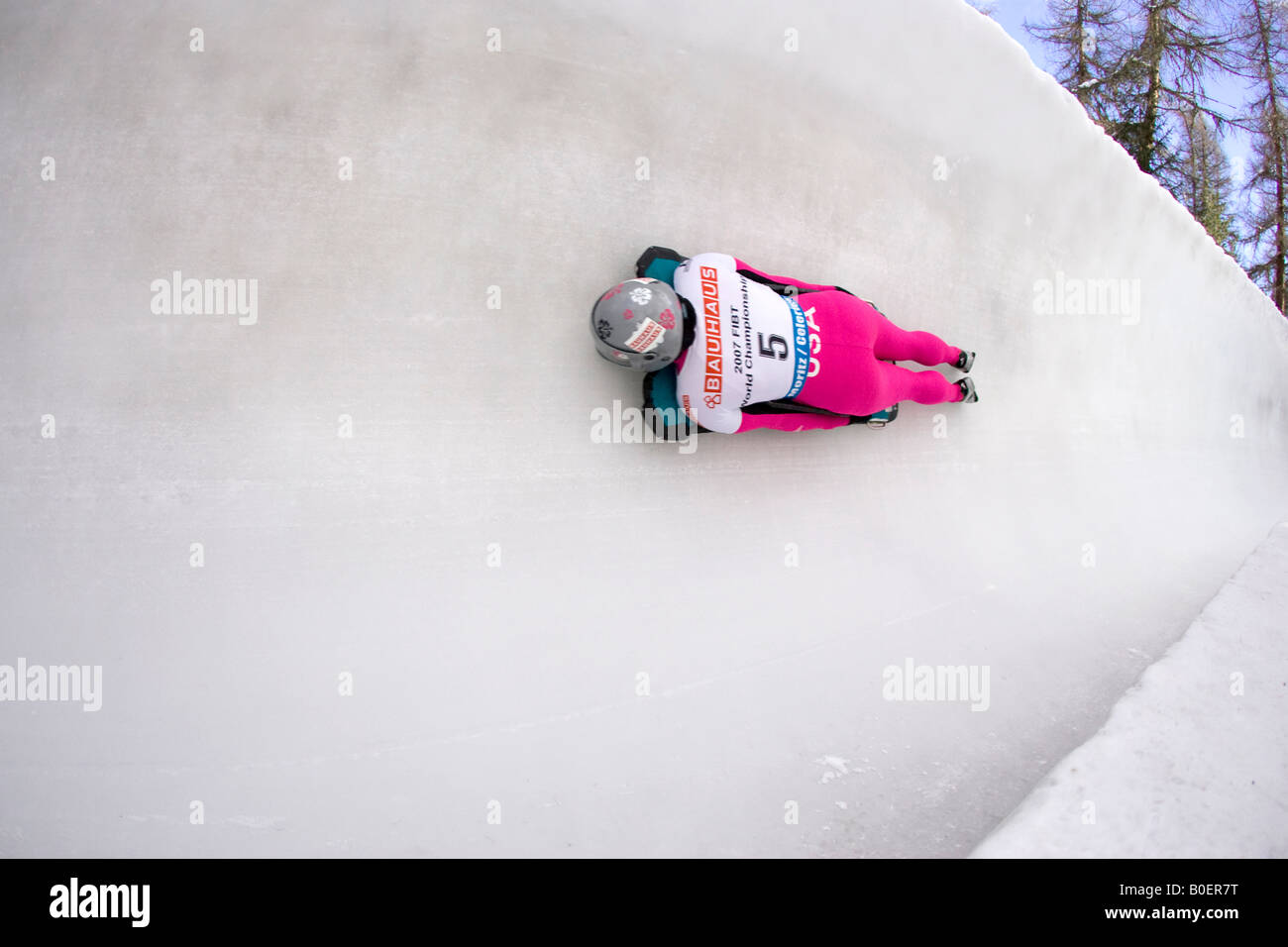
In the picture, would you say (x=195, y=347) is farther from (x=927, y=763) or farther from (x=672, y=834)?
(x=927, y=763)

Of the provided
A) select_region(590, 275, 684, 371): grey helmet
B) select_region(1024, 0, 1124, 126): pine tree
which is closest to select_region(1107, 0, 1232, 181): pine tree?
select_region(1024, 0, 1124, 126): pine tree

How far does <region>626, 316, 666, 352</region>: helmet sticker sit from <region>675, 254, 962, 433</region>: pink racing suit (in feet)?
0.58

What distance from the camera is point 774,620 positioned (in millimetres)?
2447

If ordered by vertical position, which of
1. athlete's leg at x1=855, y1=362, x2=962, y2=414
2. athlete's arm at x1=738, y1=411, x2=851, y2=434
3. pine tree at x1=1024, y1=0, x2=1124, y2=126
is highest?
pine tree at x1=1024, y1=0, x2=1124, y2=126

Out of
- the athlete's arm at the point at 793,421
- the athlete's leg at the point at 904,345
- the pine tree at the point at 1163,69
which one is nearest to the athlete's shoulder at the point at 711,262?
the athlete's arm at the point at 793,421

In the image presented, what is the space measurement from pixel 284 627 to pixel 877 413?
2.32m

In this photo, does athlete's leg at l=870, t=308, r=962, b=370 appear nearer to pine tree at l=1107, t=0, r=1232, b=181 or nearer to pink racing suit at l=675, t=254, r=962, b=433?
pink racing suit at l=675, t=254, r=962, b=433

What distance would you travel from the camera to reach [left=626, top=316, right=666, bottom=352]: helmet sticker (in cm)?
212

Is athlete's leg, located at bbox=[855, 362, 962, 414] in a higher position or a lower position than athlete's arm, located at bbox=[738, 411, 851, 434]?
higher

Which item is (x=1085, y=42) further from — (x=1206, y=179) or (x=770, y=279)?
(x=770, y=279)

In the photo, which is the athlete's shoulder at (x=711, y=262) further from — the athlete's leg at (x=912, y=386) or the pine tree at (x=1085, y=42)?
the pine tree at (x=1085, y=42)

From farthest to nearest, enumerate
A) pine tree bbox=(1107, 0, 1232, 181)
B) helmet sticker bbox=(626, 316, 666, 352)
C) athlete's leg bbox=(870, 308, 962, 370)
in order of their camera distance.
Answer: pine tree bbox=(1107, 0, 1232, 181)
athlete's leg bbox=(870, 308, 962, 370)
helmet sticker bbox=(626, 316, 666, 352)

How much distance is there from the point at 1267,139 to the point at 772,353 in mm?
15712
